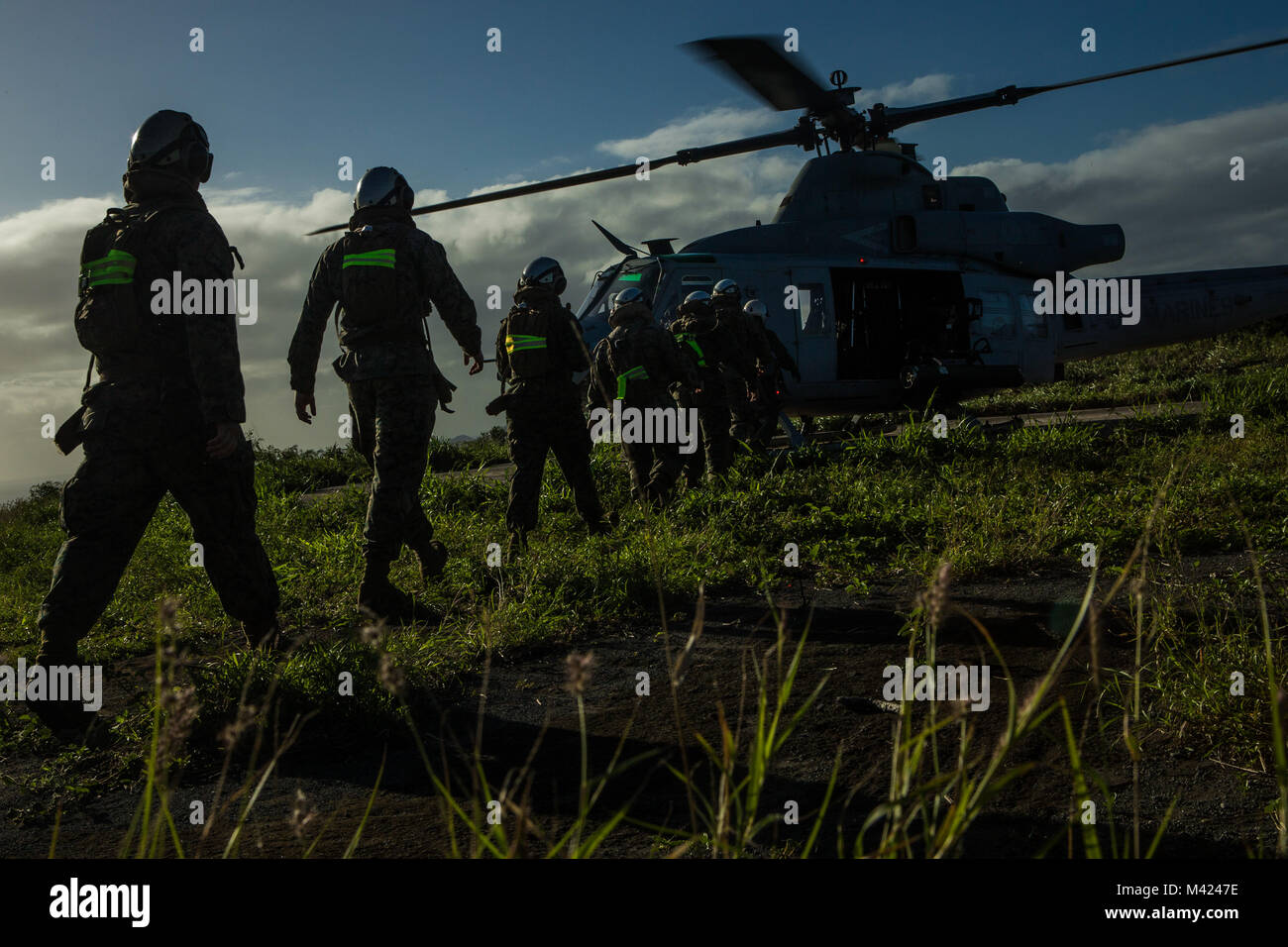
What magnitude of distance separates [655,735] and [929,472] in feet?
17.3

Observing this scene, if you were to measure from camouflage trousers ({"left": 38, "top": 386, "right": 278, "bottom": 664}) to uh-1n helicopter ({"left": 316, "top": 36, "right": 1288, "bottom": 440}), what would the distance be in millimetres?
6649

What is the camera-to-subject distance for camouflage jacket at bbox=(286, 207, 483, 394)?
5.05 meters

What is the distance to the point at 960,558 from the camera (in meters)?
5.00

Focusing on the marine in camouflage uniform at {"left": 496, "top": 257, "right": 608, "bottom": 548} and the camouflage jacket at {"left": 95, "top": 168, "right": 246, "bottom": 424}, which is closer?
the camouflage jacket at {"left": 95, "top": 168, "right": 246, "bottom": 424}

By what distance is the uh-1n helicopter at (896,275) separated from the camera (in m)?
10.9

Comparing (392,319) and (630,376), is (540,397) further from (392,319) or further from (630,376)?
(392,319)

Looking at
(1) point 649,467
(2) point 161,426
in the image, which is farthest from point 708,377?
(2) point 161,426

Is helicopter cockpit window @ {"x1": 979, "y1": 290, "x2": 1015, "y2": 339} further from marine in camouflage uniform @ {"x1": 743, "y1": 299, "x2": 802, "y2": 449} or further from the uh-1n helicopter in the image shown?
marine in camouflage uniform @ {"x1": 743, "y1": 299, "x2": 802, "y2": 449}

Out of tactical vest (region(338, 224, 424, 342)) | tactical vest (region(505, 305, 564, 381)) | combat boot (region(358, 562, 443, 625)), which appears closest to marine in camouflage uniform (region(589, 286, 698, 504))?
tactical vest (region(505, 305, 564, 381))

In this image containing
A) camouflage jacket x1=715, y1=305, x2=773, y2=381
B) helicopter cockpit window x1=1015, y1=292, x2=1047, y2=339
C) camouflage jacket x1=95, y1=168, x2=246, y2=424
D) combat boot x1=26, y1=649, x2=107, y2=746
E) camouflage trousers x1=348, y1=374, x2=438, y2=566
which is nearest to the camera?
combat boot x1=26, y1=649, x2=107, y2=746

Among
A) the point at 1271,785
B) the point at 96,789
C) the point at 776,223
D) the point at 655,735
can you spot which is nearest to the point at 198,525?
the point at 96,789

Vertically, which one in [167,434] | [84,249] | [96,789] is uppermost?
[84,249]
